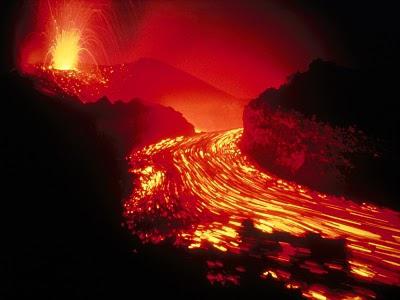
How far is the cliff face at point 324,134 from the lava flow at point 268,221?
80cm

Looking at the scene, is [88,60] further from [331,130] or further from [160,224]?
[160,224]

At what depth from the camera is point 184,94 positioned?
57.7 feet

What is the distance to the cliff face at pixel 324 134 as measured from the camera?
8320mm

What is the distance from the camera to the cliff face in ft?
27.3

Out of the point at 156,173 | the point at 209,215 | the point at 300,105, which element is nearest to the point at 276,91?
the point at 300,105

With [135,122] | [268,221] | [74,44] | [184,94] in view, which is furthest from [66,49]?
[268,221]

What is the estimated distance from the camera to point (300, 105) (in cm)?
973

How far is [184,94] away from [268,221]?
39.8ft

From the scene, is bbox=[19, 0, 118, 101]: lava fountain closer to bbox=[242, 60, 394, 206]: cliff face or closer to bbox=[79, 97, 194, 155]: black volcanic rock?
bbox=[79, 97, 194, 155]: black volcanic rock

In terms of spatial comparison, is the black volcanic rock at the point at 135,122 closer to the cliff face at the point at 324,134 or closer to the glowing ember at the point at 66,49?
the cliff face at the point at 324,134

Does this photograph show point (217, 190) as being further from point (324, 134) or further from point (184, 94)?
point (184, 94)

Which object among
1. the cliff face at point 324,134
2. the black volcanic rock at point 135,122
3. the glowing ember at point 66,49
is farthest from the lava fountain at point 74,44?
the cliff face at point 324,134

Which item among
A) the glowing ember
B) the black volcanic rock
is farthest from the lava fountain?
the black volcanic rock

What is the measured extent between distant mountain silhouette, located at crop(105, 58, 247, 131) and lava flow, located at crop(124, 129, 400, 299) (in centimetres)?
835
